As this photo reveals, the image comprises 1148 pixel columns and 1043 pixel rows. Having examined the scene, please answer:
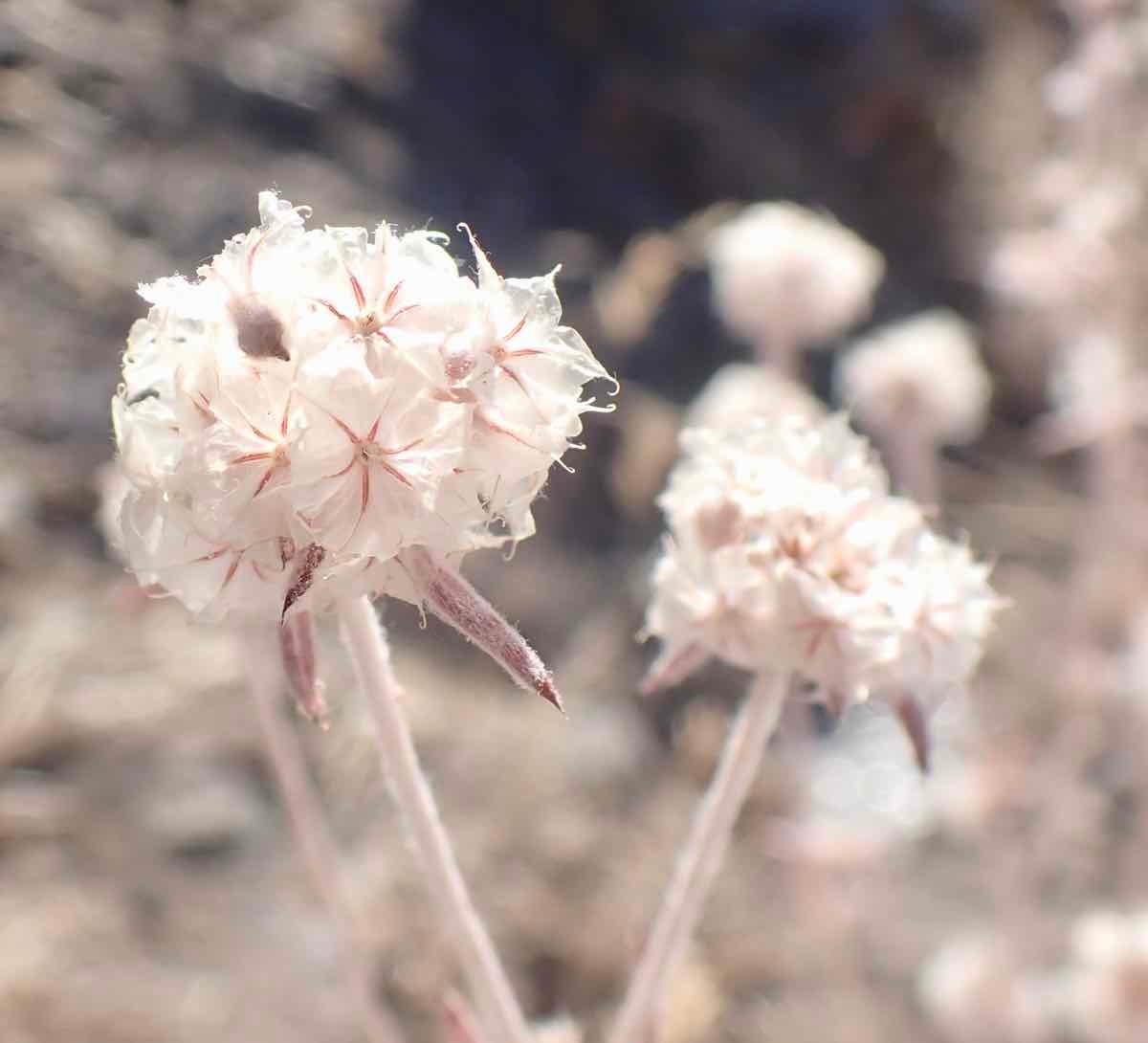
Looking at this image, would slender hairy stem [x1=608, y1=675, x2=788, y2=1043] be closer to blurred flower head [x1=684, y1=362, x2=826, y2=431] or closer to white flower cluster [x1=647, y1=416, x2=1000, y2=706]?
white flower cluster [x1=647, y1=416, x2=1000, y2=706]

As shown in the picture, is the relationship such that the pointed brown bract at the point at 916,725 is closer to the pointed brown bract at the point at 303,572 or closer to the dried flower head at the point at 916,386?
the pointed brown bract at the point at 303,572

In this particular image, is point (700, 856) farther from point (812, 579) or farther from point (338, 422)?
point (338, 422)

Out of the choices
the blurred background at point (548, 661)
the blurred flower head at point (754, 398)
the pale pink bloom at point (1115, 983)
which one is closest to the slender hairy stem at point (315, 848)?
the blurred background at point (548, 661)

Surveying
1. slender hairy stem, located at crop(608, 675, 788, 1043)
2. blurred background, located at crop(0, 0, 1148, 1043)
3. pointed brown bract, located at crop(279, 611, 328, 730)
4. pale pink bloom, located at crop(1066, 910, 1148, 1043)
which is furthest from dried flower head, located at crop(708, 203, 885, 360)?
pointed brown bract, located at crop(279, 611, 328, 730)

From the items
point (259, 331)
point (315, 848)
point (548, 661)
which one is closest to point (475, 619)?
point (259, 331)

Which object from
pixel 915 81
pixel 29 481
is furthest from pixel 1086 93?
pixel 915 81

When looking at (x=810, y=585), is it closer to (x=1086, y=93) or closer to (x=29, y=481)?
(x=1086, y=93)
